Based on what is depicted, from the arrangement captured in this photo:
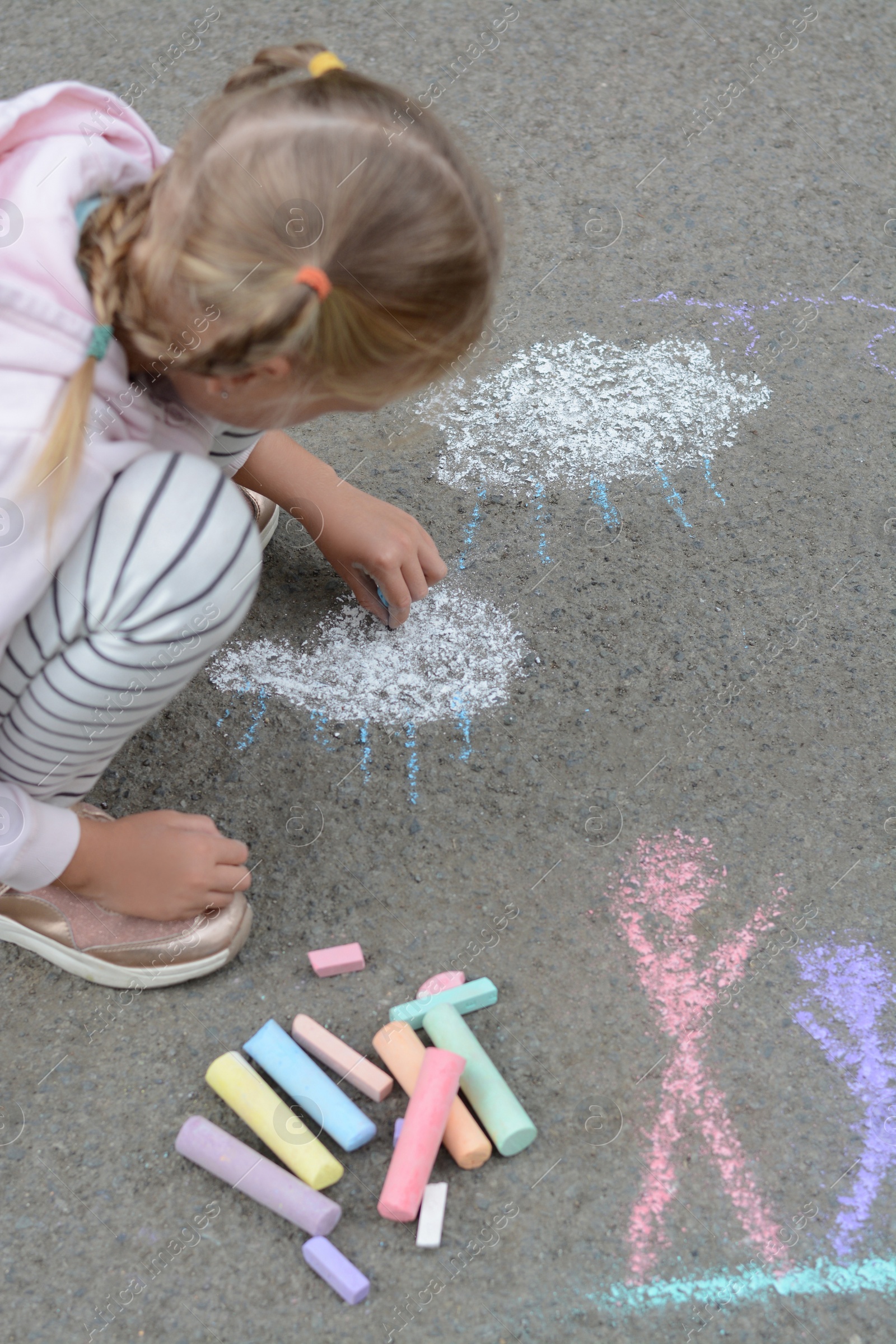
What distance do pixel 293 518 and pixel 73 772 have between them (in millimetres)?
808

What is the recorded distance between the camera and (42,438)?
3.76ft

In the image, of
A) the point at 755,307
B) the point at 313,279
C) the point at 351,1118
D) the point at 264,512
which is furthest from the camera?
the point at 755,307

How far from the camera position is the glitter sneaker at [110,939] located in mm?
1460

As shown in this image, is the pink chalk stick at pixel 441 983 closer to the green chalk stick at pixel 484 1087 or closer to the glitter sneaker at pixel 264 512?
the green chalk stick at pixel 484 1087

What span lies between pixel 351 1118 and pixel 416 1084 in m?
0.09

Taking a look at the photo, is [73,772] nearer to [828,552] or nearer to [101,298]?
[101,298]

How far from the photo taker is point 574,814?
169 cm

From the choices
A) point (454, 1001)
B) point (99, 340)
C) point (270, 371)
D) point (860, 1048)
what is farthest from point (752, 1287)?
point (99, 340)

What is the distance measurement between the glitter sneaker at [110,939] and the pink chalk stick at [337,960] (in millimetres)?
121

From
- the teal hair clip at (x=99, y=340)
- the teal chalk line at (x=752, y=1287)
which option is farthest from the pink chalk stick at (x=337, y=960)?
the teal hair clip at (x=99, y=340)

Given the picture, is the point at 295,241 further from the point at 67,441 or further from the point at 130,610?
the point at 130,610

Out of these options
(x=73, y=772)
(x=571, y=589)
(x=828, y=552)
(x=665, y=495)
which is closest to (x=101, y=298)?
(x=73, y=772)

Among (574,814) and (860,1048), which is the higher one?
(574,814)

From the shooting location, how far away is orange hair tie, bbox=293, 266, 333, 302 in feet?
3.52
